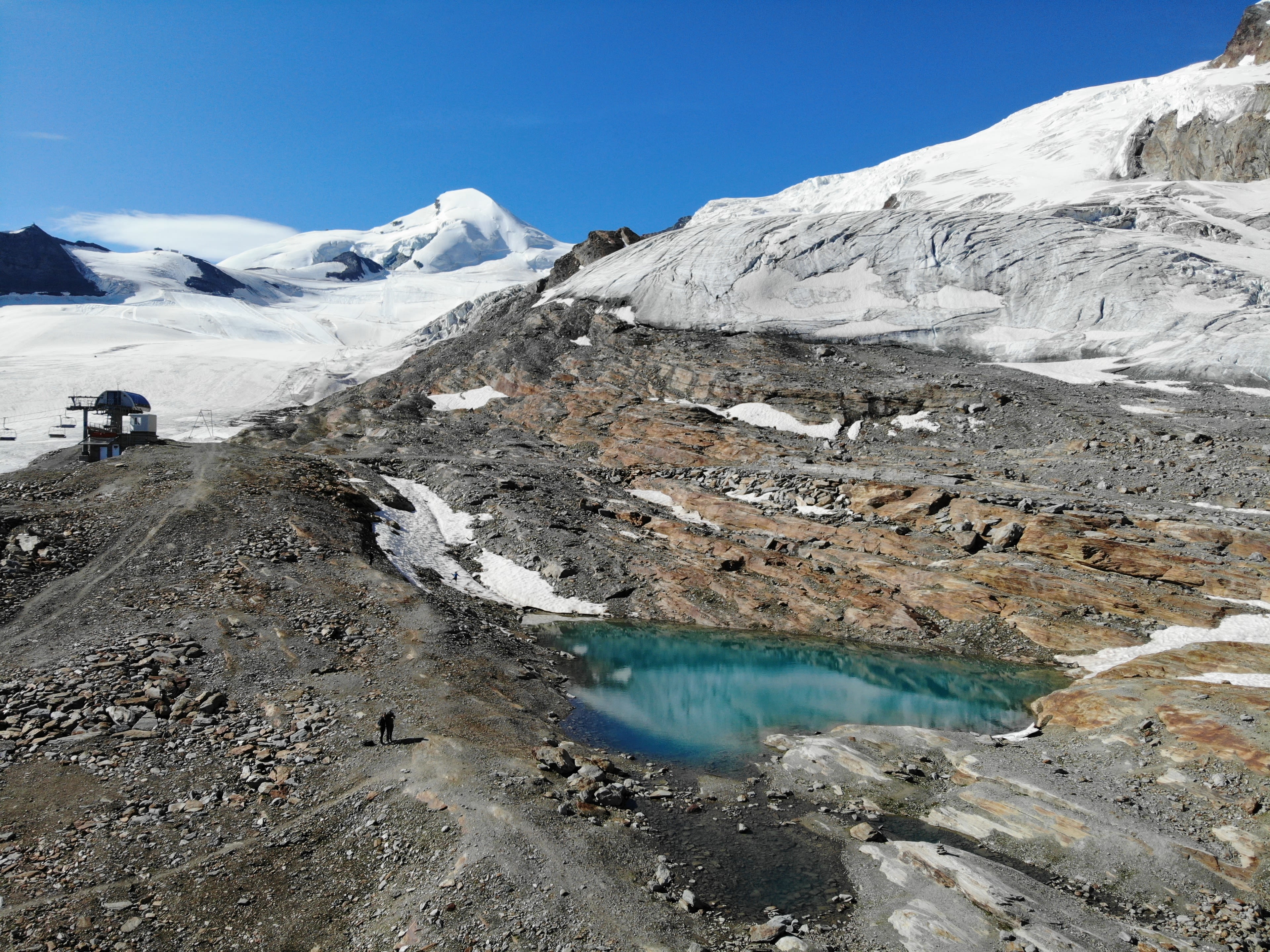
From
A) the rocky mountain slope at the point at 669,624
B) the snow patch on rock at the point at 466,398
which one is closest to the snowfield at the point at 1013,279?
the rocky mountain slope at the point at 669,624

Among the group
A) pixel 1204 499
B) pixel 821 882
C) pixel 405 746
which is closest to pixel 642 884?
pixel 821 882

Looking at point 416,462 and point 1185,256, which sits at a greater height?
point 1185,256

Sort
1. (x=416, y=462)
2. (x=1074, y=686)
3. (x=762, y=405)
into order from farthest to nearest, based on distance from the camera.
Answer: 1. (x=762, y=405)
2. (x=416, y=462)
3. (x=1074, y=686)

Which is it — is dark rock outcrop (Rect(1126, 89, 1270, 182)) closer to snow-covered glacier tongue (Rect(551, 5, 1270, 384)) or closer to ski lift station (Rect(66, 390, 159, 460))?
snow-covered glacier tongue (Rect(551, 5, 1270, 384))

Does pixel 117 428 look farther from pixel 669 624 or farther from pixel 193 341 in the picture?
pixel 193 341

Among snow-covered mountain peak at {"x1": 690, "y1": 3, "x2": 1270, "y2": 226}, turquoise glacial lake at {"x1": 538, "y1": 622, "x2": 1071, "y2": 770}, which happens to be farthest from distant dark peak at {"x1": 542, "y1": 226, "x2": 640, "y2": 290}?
turquoise glacial lake at {"x1": 538, "y1": 622, "x2": 1071, "y2": 770}

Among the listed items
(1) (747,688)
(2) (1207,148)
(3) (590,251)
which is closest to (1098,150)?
(2) (1207,148)

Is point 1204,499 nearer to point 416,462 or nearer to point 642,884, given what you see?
point 642,884
